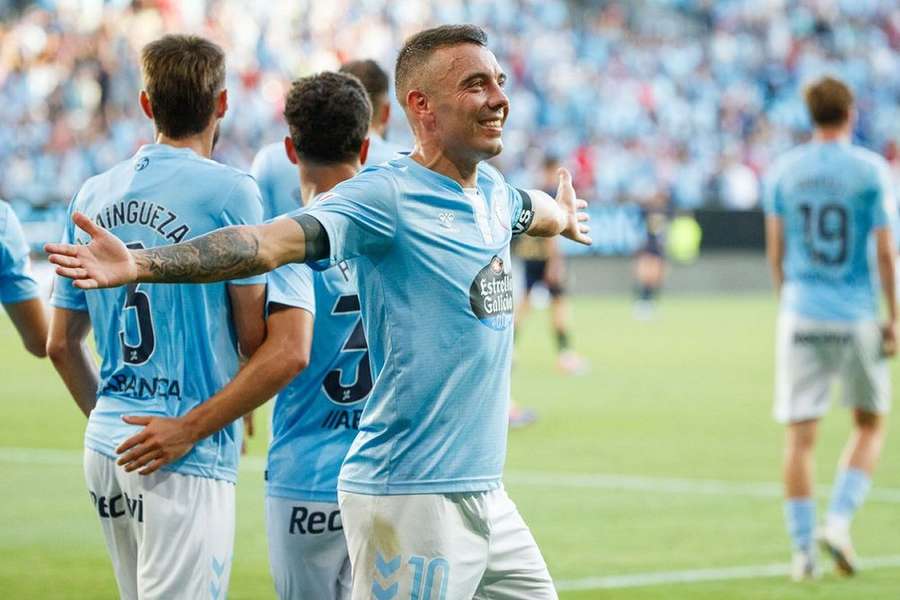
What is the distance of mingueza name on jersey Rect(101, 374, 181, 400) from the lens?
4621mm

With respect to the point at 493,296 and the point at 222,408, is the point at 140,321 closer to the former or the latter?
the point at 222,408

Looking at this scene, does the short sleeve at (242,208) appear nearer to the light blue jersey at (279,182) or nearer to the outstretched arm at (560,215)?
the outstretched arm at (560,215)

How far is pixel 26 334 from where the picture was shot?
562 centimetres

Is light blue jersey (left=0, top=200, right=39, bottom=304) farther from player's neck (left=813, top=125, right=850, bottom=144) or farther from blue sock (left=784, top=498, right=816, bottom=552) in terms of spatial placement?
player's neck (left=813, top=125, right=850, bottom=144)

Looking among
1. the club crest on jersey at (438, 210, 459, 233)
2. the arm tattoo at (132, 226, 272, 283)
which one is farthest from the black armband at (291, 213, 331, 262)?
the club crest on jersey at (438, 210, 459, 233)

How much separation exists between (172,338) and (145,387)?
0.18 metres

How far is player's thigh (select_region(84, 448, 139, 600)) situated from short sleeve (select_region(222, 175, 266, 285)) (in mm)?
704

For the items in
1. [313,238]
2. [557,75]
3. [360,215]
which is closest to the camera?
[313,238]

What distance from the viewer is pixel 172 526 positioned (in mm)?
4559


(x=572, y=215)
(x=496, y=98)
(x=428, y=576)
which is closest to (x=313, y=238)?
(x=496, y=98)

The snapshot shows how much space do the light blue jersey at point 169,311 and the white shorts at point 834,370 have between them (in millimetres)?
4751

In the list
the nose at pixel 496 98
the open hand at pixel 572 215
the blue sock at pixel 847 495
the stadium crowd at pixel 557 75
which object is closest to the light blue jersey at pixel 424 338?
the nose at pixel 496 98

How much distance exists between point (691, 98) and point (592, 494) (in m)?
28.4

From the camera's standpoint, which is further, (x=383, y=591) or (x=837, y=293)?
(x=837, y=293)
